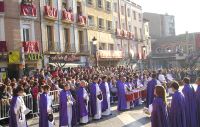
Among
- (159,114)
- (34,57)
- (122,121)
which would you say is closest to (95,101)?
(122,121)

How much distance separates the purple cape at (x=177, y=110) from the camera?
1097 cm

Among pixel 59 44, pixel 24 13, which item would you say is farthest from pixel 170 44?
pixel 24 13

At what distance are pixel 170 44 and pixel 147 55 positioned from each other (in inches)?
606

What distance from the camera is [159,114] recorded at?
10.5 metres

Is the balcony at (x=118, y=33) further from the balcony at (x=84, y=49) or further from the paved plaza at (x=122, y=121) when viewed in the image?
the paved plaza at (x=122, y=121)

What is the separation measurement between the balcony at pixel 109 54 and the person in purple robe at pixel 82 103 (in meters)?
23.2

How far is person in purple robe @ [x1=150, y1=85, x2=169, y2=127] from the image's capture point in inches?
407

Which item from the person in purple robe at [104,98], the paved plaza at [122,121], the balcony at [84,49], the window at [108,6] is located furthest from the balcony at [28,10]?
the window at [108,6]

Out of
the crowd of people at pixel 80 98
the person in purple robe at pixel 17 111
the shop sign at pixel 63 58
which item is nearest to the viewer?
the crowd of people at pixel 80 98

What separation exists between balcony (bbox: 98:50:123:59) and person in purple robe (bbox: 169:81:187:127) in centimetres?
2858

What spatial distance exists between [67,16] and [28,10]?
593cm

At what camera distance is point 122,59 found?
48375mm

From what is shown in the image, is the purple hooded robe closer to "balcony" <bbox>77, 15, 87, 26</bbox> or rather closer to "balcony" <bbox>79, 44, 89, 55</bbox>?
"balcony" <bbox>79, 44, 89, 55</bbox>

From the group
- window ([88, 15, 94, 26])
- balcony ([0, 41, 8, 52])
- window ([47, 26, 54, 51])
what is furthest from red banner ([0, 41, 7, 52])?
window ([88, 15, 94, 26])
